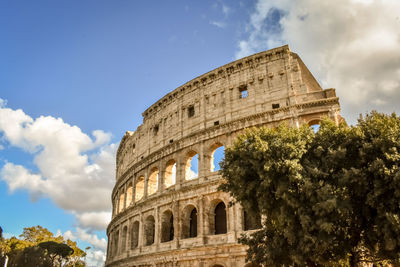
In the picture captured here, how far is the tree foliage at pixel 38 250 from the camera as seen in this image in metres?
32.7

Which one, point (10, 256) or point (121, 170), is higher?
point (121, 170)

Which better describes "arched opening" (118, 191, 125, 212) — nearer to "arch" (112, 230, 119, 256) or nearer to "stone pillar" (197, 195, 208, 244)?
"arch" (112, 230, 119, 256)

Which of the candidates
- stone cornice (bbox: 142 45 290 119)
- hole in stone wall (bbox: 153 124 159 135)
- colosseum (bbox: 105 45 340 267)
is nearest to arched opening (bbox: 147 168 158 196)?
colosseum (bbox: 105 45 340 267)

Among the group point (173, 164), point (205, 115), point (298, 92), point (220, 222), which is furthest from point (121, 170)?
point (298, 92)

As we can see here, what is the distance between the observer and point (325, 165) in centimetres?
1150

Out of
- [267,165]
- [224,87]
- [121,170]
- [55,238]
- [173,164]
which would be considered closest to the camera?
[267,165]

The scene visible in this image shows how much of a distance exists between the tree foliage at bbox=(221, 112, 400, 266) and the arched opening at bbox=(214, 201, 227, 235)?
7624 millimetres

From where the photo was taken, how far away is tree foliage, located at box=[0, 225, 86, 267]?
32719 mm

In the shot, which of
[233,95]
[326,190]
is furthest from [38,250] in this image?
[326,190]

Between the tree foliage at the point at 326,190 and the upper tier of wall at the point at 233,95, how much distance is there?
8515mm

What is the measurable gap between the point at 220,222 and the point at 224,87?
30.1 ft

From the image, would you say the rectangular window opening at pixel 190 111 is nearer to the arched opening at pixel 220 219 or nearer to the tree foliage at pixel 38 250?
the arched opening at pixel 220 219

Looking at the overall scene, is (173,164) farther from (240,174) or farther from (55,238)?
(55,238)

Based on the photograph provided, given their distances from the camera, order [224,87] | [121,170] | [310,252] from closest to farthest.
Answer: [310,252] → [224,87] → [121,170]
